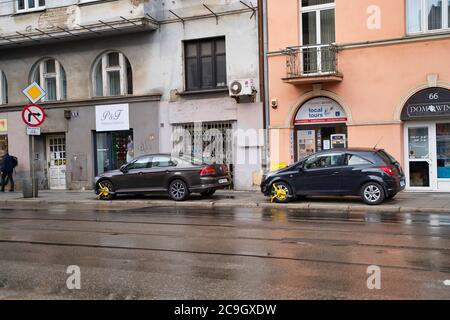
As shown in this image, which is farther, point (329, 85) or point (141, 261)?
point (329, 85)

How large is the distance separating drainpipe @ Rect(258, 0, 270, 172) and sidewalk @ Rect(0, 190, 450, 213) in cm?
170

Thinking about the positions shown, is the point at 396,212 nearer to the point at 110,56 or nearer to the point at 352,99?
the point at 352,99

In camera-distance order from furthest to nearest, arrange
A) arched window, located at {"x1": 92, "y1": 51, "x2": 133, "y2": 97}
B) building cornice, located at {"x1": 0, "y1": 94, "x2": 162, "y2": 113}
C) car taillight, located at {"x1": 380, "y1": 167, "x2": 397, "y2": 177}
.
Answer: arched window, located at {"x1": 92, "y1": 51, "x2": 133, "y2": 97} < building cornice, located at {"x1": 0, "y1": 94, "x2": 162, "y2": 113} < car taillight, located at {"x1": 380, "y1": 167, "x2": 397, "y2": 177}

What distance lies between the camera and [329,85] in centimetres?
1888

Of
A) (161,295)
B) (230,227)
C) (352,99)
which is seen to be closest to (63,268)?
(161,295)

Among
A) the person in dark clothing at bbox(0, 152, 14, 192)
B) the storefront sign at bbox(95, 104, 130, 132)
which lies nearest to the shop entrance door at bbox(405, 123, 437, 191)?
the storefront sign at bbox(95, 104, 130, 132)

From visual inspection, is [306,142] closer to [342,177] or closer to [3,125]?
[342,177]

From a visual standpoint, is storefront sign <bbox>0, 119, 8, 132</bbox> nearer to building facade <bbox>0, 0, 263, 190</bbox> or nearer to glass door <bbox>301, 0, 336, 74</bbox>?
building facade <bbox>0, 0, 263, 190</bbox>

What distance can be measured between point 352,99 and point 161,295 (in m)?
14.1

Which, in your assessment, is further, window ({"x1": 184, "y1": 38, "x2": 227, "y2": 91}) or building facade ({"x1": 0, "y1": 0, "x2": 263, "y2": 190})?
window ({"x1": 184, "y1": 38, "x2": 227, "y2": 91})

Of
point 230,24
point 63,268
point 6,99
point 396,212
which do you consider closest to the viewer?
point 63,268

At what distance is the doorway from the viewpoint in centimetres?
2447

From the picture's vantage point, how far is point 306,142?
781 inches

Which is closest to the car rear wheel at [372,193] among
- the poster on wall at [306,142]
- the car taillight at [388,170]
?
the car taillight at [388,170]
